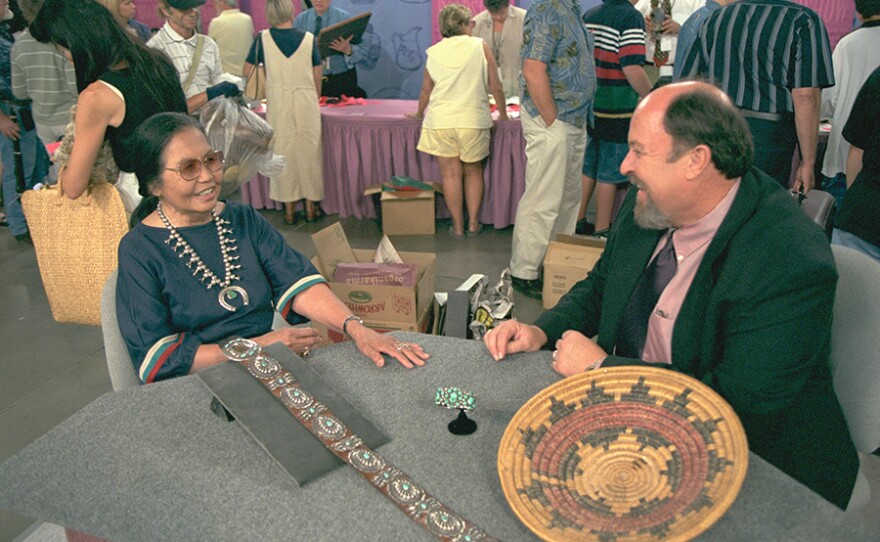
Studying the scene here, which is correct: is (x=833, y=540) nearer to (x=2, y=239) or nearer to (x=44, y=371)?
(x=44, y=371)

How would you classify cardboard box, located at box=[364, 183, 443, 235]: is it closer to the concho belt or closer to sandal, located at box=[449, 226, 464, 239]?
sandal, located at box=[449, 226, 464, 239]

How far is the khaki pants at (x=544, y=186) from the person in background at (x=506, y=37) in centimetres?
178

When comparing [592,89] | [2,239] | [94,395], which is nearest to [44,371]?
[94,395]

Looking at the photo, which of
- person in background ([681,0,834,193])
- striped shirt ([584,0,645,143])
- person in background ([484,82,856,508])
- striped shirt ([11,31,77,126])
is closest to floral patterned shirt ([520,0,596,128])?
striped shirt ([584,0,645,143])

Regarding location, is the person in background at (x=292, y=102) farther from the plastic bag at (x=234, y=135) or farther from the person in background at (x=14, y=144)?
the person in background at (x=14, y=144)

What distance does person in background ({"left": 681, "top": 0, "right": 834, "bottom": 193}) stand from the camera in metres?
2.88

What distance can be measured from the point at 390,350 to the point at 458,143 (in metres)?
3.05

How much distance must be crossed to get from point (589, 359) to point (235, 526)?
735 millimetres

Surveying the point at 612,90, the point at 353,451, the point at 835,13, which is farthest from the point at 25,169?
the point at 835,13

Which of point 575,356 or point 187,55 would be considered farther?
point 187,55

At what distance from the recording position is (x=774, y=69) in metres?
2.97

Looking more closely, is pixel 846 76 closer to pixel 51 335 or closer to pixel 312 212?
pixel 312 212

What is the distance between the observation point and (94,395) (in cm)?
289

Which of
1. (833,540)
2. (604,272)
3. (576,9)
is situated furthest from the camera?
(576,9)
